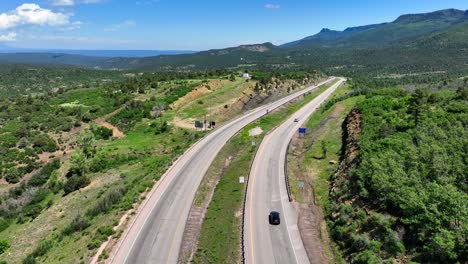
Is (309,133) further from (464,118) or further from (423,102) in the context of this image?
(464,118)

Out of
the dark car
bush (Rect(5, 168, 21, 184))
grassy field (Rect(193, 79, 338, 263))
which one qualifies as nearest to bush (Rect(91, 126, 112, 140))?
bush (Rect(5, 168, 21, 184))

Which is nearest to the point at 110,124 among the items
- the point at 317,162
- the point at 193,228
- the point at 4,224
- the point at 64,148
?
the point at 64,148

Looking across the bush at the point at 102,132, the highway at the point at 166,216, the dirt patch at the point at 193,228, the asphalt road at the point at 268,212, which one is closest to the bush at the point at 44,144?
the bush at the point at 102,132

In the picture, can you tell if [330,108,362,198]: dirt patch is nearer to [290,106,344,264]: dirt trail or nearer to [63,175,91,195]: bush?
[290,106,344,264]: dirt trail

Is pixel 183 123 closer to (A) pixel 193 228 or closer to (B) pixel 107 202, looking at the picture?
(B) pixel 107 202

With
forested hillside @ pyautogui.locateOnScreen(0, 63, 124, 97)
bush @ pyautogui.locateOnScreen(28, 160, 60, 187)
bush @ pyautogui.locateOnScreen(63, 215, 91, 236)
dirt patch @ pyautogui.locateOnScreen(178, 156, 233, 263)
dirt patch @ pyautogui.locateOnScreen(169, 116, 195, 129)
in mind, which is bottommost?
bush @ pyautogui.locateOnScreen(28, 160, 60, 187)

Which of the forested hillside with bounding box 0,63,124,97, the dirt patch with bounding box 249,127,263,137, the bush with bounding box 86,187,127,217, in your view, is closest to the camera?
the bush with bounding box 86,187,127,217
